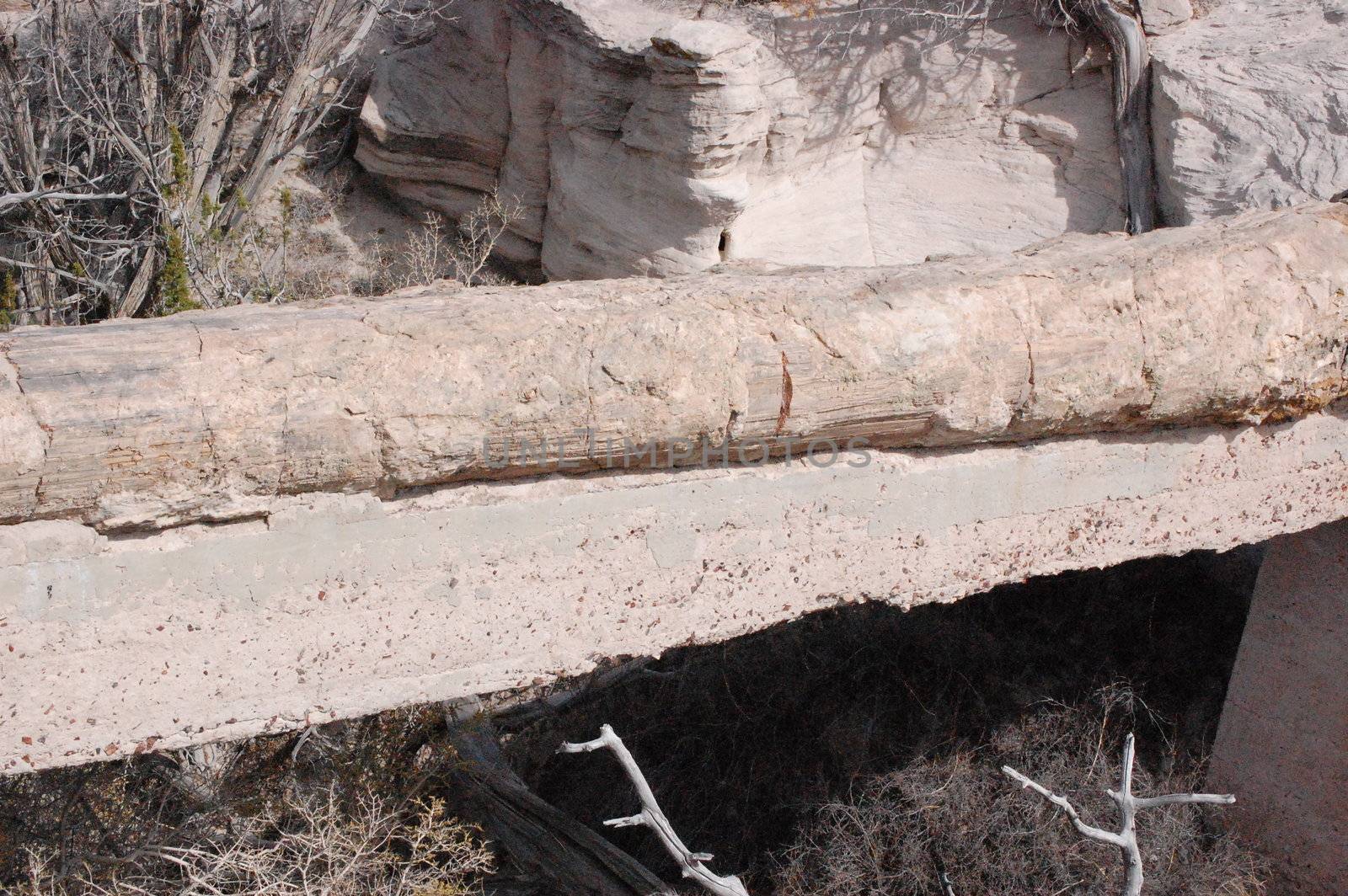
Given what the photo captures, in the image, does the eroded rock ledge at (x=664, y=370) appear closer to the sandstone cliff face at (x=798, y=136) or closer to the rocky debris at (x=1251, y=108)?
the rocky debris at (x=1251, y=108)

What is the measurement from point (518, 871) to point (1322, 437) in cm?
281

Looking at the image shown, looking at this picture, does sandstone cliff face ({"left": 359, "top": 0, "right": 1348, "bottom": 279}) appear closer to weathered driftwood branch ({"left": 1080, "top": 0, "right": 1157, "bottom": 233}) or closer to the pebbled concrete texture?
weathered driftwood branch ({"left": 1080, "top": 0, "right": 1157, "bottom": 233})

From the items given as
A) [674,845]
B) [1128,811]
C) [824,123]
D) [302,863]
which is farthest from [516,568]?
[824,123]

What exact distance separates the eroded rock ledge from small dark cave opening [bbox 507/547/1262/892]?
6.83ft

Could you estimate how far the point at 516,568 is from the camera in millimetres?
1938

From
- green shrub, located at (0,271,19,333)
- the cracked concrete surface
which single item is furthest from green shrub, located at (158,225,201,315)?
the cracked concrete surface

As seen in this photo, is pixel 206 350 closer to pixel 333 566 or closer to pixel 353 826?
→ pixel 333 566

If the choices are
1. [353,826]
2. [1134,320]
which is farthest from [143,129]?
[1134,320]

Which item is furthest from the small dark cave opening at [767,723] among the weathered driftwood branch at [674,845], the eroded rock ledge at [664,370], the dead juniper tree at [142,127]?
the dead juniper tree at [142,127]

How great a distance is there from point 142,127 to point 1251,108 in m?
6.98

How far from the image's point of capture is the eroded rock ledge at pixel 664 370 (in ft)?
5.29

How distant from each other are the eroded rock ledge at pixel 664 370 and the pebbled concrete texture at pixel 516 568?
67 mm

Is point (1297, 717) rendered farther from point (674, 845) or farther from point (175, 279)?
point (175, 279)

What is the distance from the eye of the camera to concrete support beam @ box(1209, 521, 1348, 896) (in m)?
3.18
